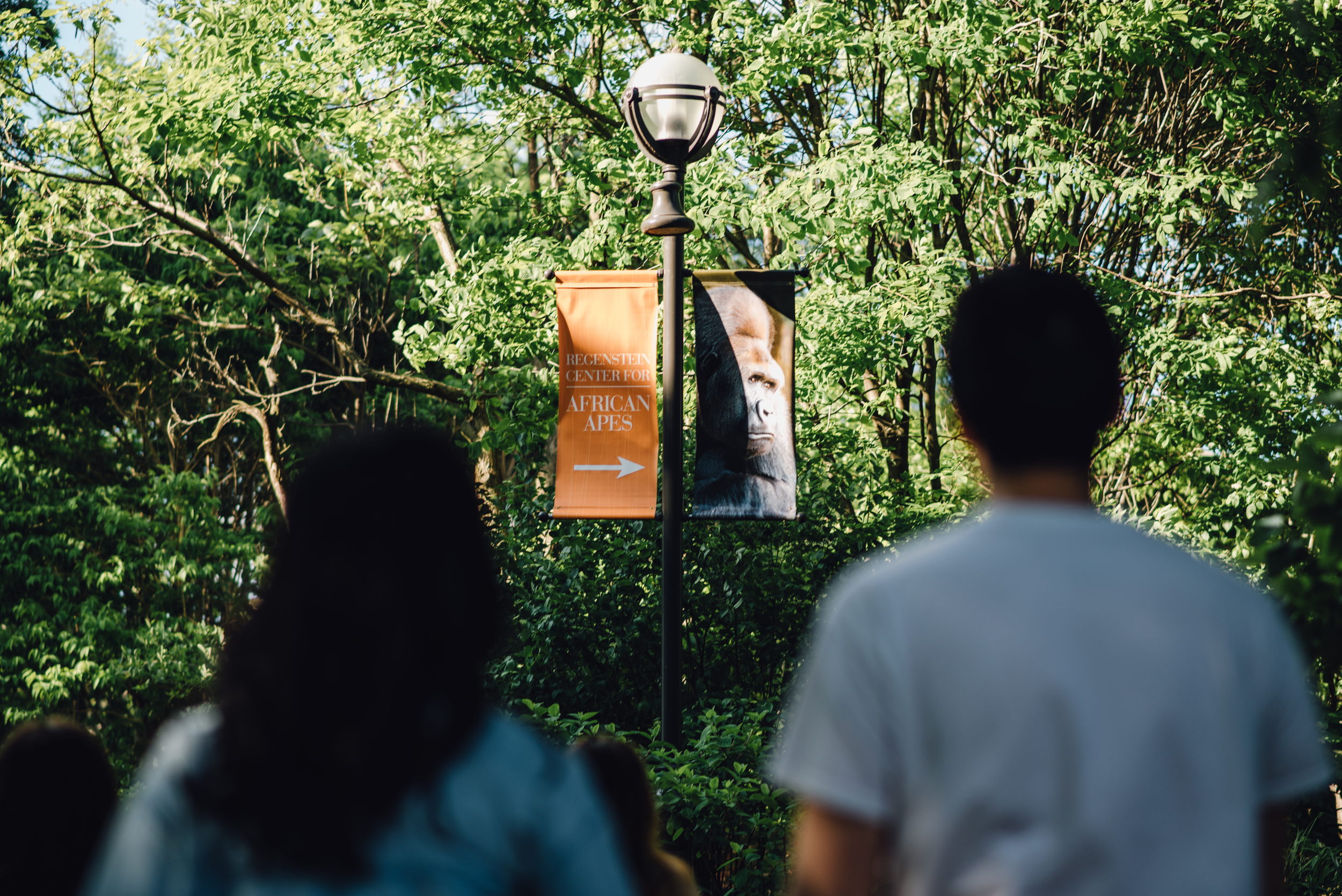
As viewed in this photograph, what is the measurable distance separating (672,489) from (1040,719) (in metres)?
4.57

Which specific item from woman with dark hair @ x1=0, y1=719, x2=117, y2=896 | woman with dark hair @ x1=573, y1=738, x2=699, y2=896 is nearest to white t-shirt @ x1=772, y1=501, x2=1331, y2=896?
woman with dark hair @ x1=573, y1=738, x2=699, y2=896

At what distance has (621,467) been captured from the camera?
6.19m

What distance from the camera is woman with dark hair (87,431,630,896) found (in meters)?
1.28

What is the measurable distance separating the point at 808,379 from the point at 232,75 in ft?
19.0

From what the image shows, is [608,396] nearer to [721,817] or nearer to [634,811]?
[721,817]

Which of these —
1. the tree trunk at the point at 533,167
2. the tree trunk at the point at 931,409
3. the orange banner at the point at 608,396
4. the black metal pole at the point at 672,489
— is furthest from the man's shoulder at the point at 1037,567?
the tree trunk at the point at 533,167

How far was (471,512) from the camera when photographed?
1471 millimetres

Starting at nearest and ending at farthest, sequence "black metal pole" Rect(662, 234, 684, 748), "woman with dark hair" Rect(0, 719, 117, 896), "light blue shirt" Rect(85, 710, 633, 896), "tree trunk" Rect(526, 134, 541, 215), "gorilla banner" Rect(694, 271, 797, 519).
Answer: "light blue shirt" Rect(85, 710, 633, 896) < "woman with dark hair" Rect(0, 719, 117, 896) < "black metal pole" Rect(662, 234, 684, 748) < "gorilla banner" Rect(694, 271, 797, 519) < "tree trunk" Rect(526, 134, 541, 215)

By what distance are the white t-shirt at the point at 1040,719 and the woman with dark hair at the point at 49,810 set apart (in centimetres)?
156

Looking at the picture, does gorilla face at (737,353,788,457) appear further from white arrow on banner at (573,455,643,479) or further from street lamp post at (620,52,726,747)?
white arrow on banner at (573,455,643,479)

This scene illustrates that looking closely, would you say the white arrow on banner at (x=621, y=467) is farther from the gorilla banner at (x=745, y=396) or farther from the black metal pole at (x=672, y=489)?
the gorilla banner at (x=745, y=396)

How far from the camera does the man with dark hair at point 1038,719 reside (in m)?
1.29

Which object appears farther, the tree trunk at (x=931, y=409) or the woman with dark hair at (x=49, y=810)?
the tree trunk at (x=931, y=409)

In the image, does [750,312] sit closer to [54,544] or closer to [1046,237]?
[1046,237]
